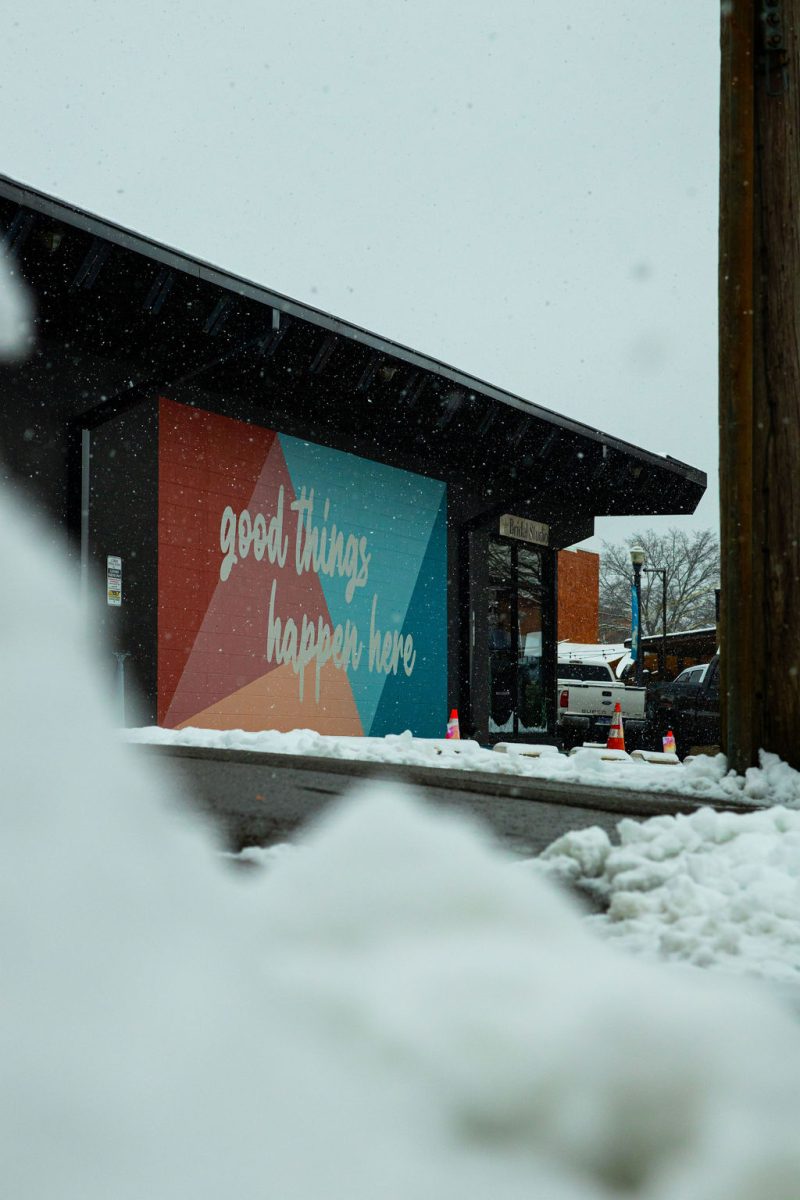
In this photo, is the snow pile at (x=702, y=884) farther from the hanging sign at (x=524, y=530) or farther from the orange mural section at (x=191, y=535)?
the hanging sign at (x=524, y=530)

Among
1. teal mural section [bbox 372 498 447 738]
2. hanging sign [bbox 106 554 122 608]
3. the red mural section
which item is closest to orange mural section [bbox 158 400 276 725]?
the red mural section

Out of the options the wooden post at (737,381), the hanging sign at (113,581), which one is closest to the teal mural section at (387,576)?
the hanging sign at (113,581)

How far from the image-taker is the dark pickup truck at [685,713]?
17000 millimetres

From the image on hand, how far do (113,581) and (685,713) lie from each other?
9.67m

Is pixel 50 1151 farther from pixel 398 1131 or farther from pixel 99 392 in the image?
pixel 99 392

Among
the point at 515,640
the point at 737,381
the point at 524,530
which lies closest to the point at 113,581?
the point at 737,381

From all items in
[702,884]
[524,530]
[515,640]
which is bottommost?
[702,884]

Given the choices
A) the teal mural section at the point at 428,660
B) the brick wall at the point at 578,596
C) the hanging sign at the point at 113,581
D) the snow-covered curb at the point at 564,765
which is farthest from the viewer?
the brick wall at the point at 578,596

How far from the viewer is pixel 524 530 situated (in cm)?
1878

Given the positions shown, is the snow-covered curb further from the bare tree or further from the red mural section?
the bare tree

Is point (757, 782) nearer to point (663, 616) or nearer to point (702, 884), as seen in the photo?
point (702, 884)

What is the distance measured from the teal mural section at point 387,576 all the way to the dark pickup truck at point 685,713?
11.9 ft

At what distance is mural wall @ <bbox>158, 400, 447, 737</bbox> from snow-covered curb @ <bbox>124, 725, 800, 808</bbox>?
5546mm

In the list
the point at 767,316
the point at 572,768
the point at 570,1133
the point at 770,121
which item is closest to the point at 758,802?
the point at 572,768
